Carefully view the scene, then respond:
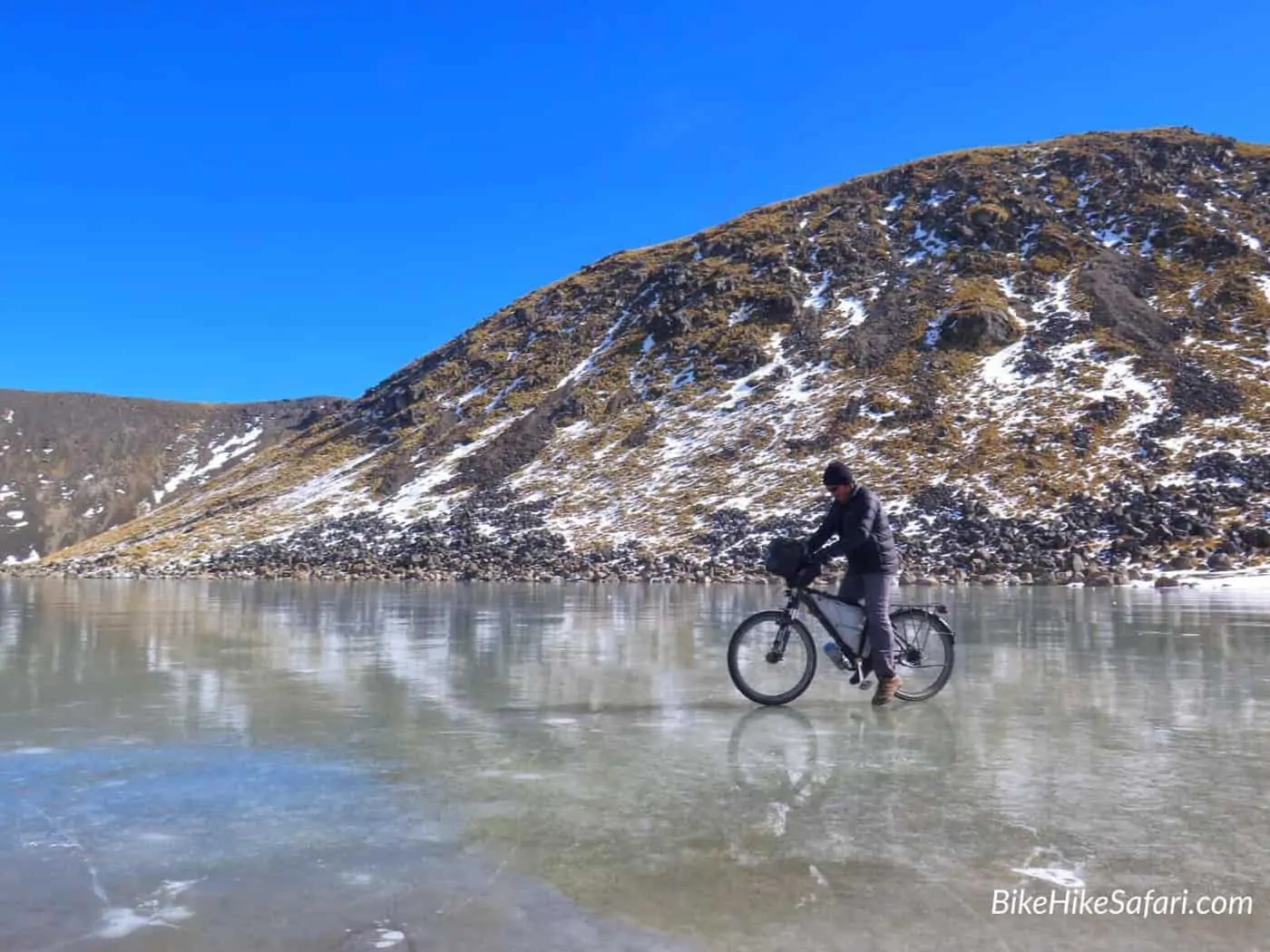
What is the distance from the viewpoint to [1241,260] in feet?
243

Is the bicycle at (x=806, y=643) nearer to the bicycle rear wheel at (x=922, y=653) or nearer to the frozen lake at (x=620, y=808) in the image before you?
the bicycle rear wheel at (x=922, y=653)

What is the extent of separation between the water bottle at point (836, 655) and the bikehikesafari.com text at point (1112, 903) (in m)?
5.36

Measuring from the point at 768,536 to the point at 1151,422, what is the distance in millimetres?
24095

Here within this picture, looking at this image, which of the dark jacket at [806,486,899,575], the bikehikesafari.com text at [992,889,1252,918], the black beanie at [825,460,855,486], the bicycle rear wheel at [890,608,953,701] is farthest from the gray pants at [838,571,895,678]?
the bikehikesafari.com text at [992,889,1252,918]

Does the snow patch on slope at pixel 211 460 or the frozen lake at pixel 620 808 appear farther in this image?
the snow patch on slope at pixel 211 460

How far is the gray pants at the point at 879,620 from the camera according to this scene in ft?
30.8

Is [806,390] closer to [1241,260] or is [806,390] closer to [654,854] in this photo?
[1241,260]

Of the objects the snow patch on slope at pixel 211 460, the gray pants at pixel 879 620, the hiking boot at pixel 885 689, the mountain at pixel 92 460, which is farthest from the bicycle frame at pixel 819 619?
the snow patch on slope at pixel 211 460

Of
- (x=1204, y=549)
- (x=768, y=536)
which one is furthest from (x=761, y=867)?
(x=768, y=536)

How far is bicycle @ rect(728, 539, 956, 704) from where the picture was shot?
965cm

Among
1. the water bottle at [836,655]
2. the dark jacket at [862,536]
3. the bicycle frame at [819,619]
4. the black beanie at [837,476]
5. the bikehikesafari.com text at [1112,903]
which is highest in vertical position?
the black beanie at [837,476]

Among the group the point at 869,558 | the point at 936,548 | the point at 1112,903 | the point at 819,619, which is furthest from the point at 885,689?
the point at 936,548

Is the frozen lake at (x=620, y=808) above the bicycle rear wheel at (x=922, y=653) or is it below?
below

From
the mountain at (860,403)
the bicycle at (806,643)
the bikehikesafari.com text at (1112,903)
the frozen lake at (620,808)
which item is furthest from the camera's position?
the mountain at (860,403)
